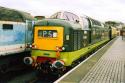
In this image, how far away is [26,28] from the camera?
14.4 meters

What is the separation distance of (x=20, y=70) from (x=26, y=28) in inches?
82.0

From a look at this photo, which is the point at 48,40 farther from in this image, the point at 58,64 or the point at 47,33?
the point at 58,64

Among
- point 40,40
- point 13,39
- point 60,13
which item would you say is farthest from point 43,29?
point 60,13

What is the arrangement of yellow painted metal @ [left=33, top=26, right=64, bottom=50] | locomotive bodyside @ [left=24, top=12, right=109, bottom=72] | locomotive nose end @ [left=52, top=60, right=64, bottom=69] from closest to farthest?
locomotive nose end @ [left=52, top=60, right=64, bottom=69] < locomotive bodyside @ [left=24, top=12, right=109, bottom=72] < yellow painted metal @ [left=33, top=26, right=64, bottom=50]

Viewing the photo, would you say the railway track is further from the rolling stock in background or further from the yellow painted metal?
the yellow painted metal

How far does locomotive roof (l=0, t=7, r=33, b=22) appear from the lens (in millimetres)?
12206

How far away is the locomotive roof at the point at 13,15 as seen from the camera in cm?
1221

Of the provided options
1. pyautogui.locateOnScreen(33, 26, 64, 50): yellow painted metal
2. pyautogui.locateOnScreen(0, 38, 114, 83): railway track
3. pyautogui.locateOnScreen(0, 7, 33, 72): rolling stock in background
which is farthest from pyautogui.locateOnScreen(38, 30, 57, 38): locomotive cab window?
pyautogui.locateOnScreen(0, 38, 114, 83): railway track

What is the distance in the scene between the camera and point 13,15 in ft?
43.3

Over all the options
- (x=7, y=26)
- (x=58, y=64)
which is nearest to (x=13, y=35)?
(x=7, y=26)

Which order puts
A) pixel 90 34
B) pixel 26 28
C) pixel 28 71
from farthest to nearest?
pixel 90 34 → pixel 28 71 → pixel 26 28

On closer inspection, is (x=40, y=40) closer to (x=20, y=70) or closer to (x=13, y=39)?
(x=13, y=39)

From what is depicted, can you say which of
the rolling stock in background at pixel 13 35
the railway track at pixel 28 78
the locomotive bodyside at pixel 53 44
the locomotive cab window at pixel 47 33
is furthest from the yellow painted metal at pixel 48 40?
the railway track at pixel 28 78

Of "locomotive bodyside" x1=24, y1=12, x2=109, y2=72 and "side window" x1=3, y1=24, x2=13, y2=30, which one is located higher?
"side window" x1=3, y1=24, x2=13, y2=30
